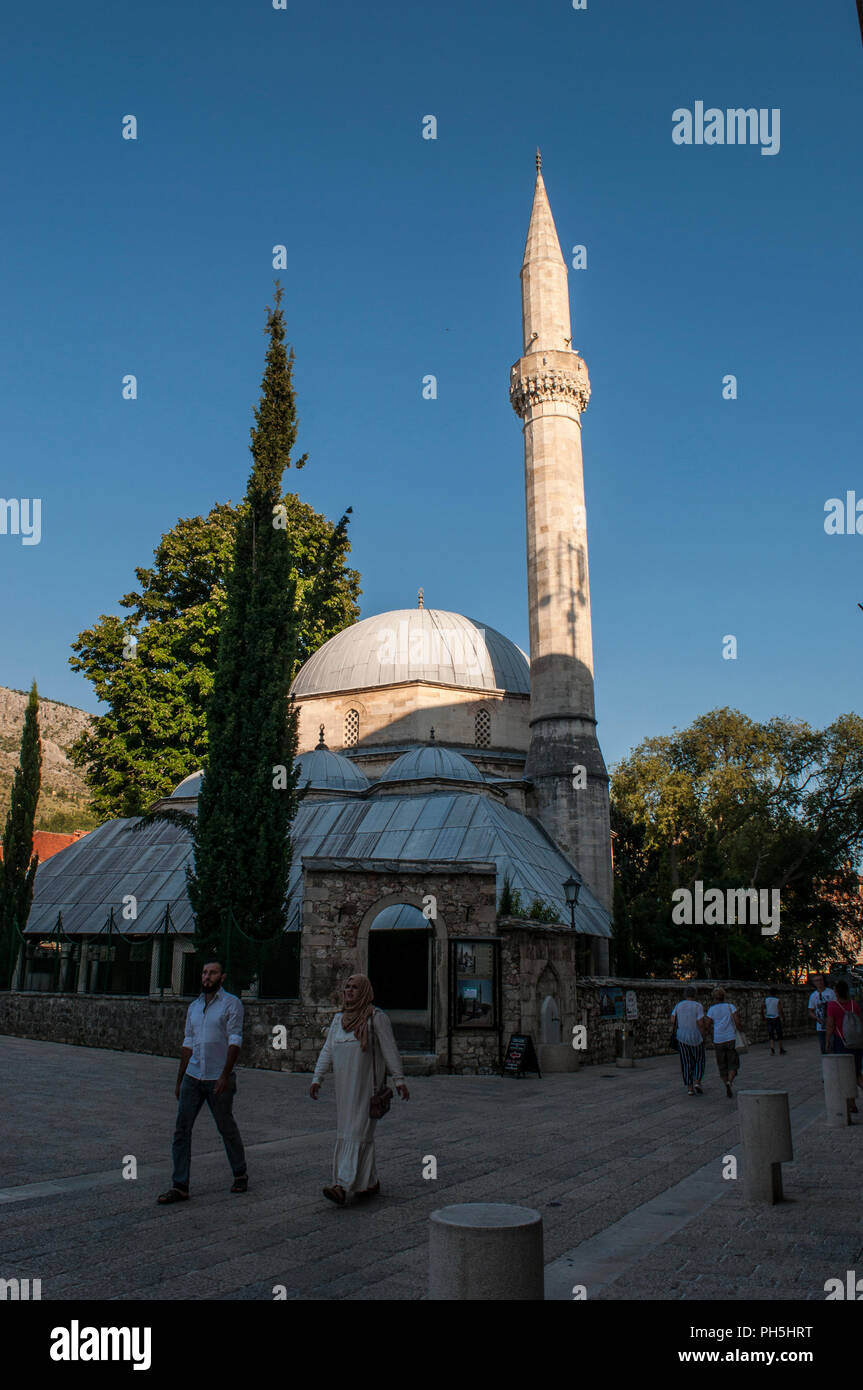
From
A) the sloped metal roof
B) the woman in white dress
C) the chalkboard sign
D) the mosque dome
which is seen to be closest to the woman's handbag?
the woman in white dress

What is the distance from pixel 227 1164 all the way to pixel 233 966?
29.4ft

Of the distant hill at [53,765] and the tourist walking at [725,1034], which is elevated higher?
the distant hill at [53,765]

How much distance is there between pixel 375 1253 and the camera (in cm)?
544

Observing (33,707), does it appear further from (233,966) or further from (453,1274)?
(453,1274)

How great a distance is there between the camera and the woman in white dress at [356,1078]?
669 cm

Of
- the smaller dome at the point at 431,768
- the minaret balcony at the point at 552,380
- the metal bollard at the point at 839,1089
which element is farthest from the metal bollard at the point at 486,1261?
the minaret balcony at the point at 552,380

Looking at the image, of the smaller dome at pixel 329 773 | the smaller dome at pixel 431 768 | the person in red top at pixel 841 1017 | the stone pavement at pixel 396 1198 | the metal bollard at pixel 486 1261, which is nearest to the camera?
the metal bollard at pixel 486 1261

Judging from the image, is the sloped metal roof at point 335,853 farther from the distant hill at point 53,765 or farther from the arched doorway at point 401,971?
the distant hill at point 53,765

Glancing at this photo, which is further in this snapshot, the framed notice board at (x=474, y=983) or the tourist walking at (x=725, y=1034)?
the framed notice board at (x=474, y=983)

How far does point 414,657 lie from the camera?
37562 millimetres

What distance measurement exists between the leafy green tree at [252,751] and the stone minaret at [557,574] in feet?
43.7

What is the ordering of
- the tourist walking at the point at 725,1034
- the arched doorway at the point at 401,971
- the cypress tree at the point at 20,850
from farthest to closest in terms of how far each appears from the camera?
the cypress tree at the point at 20,850 → the arched doorway at the point at 401,971 → the tourist walking at the point at 725,1034

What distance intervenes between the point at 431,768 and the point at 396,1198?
22.5 m
